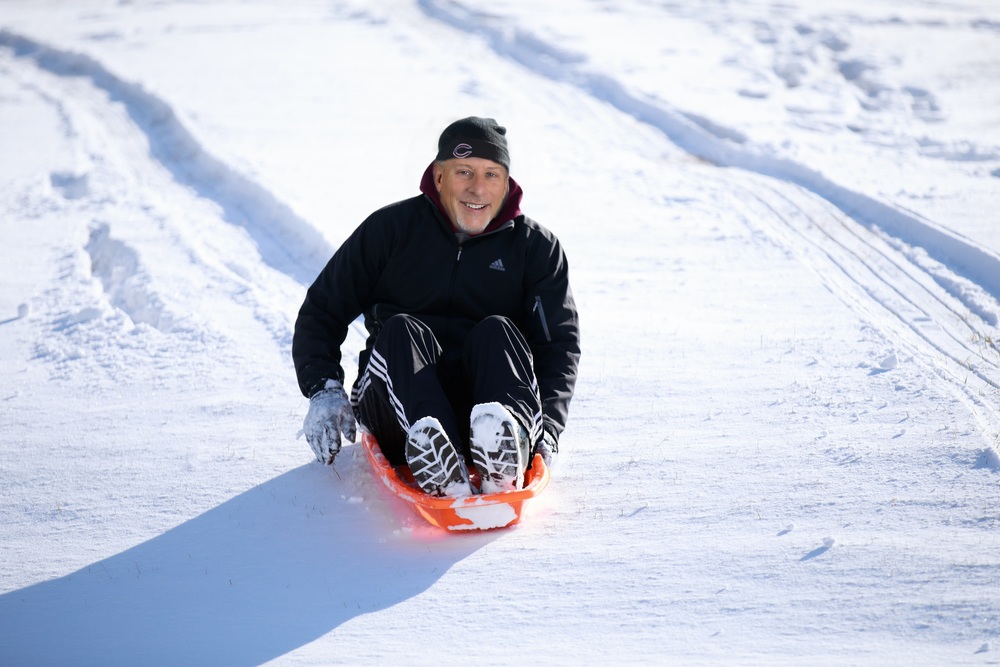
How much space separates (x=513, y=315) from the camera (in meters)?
3.40

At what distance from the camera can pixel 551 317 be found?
129 inches

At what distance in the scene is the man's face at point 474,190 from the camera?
10.6ft

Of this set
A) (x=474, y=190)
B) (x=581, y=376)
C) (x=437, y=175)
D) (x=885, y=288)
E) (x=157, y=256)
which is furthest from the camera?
(x=157, y=256)

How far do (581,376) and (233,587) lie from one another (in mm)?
1959

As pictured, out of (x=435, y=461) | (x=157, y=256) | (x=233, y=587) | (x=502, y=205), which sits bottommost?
(x=233, y=587)

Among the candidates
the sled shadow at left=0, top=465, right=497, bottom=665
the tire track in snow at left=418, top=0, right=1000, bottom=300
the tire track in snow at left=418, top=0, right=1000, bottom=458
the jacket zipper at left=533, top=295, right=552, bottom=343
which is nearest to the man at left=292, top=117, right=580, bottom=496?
the jacket zipper at left=533, top=295, right=552, bottom=343

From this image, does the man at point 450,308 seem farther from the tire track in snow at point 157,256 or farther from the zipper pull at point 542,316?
the tire track in snow at point 157,256

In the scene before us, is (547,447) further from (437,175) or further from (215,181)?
(215,181)

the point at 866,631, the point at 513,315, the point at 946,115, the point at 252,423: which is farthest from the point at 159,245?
the point at 946,115

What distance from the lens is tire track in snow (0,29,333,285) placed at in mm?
5762

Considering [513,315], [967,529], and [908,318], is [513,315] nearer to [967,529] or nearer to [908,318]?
[967,529]

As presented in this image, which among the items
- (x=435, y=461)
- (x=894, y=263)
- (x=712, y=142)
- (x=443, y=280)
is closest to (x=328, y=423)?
(x=435, y=461)

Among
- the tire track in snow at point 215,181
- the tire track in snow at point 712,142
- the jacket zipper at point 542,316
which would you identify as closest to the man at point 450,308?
the jacket zipper at point 542,316

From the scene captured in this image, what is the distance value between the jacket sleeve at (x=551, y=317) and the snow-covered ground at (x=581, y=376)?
0.45 metres
